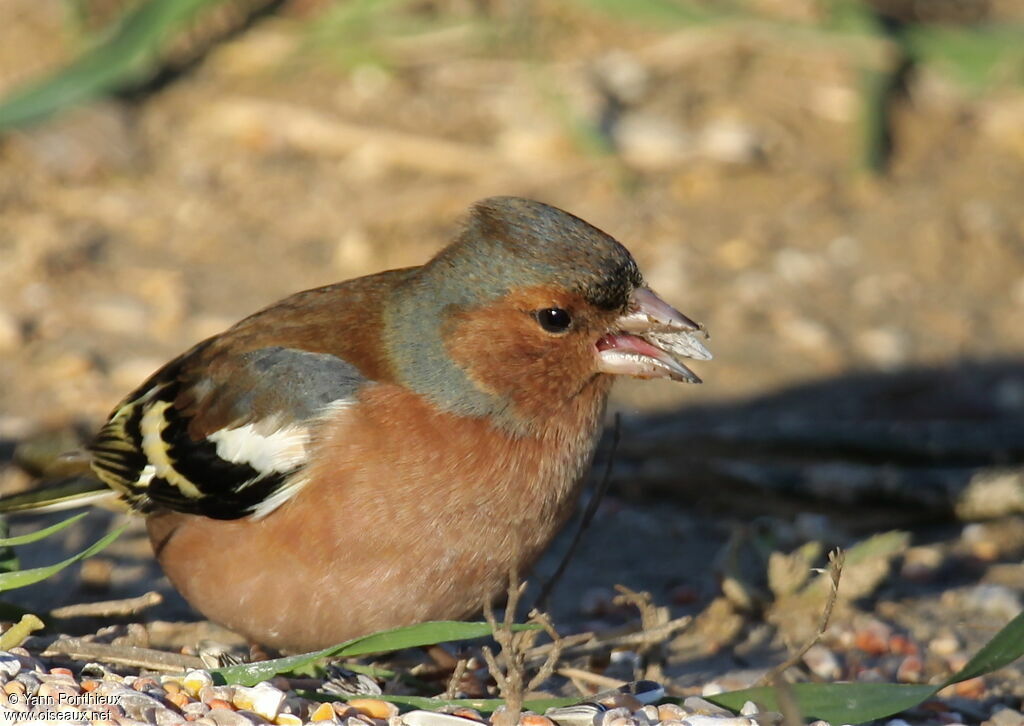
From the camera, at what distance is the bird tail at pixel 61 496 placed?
12.8 ft

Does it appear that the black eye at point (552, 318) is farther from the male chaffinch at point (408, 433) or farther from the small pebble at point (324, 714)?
the small pebble at point (324, 714)

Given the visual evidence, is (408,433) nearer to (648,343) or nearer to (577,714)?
(648,343)

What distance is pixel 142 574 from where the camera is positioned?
14.0 feet

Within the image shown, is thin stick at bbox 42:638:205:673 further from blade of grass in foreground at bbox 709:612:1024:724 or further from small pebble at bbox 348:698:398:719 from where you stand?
blade of grass in foreground at bbox 709:612:1024:724

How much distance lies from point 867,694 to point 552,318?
3.69ft

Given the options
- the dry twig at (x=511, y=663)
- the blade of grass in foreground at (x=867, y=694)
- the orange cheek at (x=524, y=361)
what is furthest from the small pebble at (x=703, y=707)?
the orange cheek at (x=524, y=361)

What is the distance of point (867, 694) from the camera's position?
3178 millimetres

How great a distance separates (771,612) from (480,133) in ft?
11.2

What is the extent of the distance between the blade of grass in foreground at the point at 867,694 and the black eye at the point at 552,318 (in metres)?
0.94

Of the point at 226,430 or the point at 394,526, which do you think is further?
the point at 226,430

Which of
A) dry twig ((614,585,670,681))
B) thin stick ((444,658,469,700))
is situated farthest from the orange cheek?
thin stick ((444,658,469,700))

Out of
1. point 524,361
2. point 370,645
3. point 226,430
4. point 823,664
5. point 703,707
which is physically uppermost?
point 524,361

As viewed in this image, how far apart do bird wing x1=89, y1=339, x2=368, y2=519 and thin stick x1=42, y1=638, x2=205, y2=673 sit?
40 centimetres

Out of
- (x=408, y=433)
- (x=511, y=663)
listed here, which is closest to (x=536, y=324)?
(x=408, y=433)
